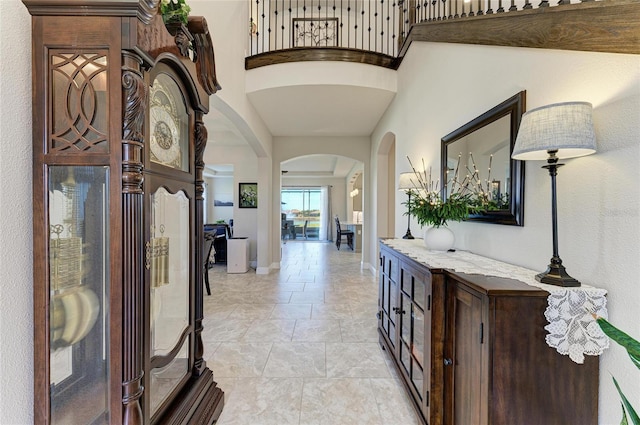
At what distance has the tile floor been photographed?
6.12ft

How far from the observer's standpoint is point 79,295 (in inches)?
38.8

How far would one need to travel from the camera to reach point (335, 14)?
19.5ft

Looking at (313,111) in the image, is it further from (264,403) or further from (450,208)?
(264,403)

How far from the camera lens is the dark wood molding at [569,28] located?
3.59 ft

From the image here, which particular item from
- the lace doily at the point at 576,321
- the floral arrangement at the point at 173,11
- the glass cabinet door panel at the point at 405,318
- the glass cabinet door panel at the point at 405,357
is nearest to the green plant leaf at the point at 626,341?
the lace doily at the point at 576,321

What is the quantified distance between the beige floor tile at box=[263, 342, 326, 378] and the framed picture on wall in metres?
4.15

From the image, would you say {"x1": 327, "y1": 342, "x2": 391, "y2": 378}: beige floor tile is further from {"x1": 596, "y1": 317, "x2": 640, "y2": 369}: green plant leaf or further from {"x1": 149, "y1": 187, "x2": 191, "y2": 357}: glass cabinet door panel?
{"x1": 596, "y1": 317, "x2": 640, "y2": 369}: green plant leaf

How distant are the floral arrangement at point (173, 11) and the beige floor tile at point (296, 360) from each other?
2.36m

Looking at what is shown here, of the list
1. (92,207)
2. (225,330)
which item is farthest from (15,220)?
(225,330)

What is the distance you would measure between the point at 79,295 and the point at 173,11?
3.87 feet

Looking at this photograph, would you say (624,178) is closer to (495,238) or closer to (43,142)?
(495,238)

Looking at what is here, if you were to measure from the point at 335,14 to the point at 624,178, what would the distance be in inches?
252

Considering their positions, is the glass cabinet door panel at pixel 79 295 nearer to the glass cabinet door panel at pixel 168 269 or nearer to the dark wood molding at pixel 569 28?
the glass cabinet door panel at pixel 168 269

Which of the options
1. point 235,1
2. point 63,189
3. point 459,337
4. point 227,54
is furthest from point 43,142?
point 235,1
